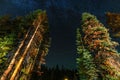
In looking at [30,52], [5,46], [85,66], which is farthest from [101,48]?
[5,46]

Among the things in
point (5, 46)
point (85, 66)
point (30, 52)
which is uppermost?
point (5, 46)

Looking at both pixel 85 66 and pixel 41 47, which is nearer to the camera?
pixel 85 66

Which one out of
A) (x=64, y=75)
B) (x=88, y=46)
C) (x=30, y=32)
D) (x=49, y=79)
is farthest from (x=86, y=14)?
(x=64, y=75)

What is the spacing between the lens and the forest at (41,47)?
3300cm

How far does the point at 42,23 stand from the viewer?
49.2 metres

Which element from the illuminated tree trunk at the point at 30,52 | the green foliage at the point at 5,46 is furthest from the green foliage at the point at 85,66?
the green foliage at the point at 5,46

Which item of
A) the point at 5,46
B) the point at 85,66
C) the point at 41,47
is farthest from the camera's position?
the point at 41,47

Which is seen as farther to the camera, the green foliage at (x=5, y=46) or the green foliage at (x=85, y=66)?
the green foliage at (x=85, y=66)

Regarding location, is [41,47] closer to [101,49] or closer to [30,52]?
[30,52]

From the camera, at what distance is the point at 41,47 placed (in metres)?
47.7

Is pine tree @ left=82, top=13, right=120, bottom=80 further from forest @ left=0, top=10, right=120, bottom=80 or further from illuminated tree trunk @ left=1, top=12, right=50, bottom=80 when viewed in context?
illuminated tree trunk @ left=1, top=12, right=50, bottom=80

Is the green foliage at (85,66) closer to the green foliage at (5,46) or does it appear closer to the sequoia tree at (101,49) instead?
the sequoia tree at (101,49)

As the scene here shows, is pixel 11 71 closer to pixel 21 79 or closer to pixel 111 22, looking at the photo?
pixel 21 79

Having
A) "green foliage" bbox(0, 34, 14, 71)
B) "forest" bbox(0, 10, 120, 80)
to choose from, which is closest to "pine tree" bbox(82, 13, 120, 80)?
"forest" bbox(0, 10, 120, 80)
